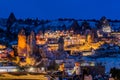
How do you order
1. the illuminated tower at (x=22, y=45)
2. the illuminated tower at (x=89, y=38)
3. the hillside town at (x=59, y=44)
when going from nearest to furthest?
the hillside town at (x=59, y=44)
the illuminated tower at (x=22, y=45)
the illuminated tower at (x=89, y=38)

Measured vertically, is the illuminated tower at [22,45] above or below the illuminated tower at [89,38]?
below

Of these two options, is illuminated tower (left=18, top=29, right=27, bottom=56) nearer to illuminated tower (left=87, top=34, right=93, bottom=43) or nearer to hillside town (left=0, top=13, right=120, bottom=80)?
hillside town (left=0, top=13, right=120, bottom=80)

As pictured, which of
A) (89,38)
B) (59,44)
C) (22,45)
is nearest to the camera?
(22,45)

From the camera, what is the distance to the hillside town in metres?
42.1

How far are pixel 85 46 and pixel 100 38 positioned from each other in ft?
25.3

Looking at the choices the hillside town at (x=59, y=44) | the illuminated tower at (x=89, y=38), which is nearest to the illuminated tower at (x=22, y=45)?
the hillside town at (x=59, y=44)

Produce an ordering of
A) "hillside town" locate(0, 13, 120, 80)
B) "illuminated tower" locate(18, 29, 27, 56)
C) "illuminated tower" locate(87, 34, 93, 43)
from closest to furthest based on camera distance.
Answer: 1. "hillside town" locate(0, 13, 120, 80)
2. "illuminated tower" locate(18, 29, 27, 56)
3. "illuminated tower" locate(87, 34, 93, 43)

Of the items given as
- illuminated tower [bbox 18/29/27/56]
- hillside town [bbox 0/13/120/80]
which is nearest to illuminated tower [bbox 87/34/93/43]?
hillside town [bbox 0/13/120/80]

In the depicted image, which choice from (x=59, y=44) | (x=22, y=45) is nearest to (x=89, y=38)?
(x=59, y=44)

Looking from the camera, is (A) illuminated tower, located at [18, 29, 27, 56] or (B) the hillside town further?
(A) illuminated tower, located at [18, 29, 27, 56]

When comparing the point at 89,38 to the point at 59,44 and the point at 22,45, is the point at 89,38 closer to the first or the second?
the point at 59,44

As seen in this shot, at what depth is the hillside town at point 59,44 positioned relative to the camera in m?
42.1

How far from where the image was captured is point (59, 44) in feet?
211

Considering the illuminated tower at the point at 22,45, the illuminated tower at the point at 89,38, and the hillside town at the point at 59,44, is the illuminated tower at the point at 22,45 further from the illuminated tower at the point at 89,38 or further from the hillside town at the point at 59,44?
the illuminated tower at the point at 89,38
